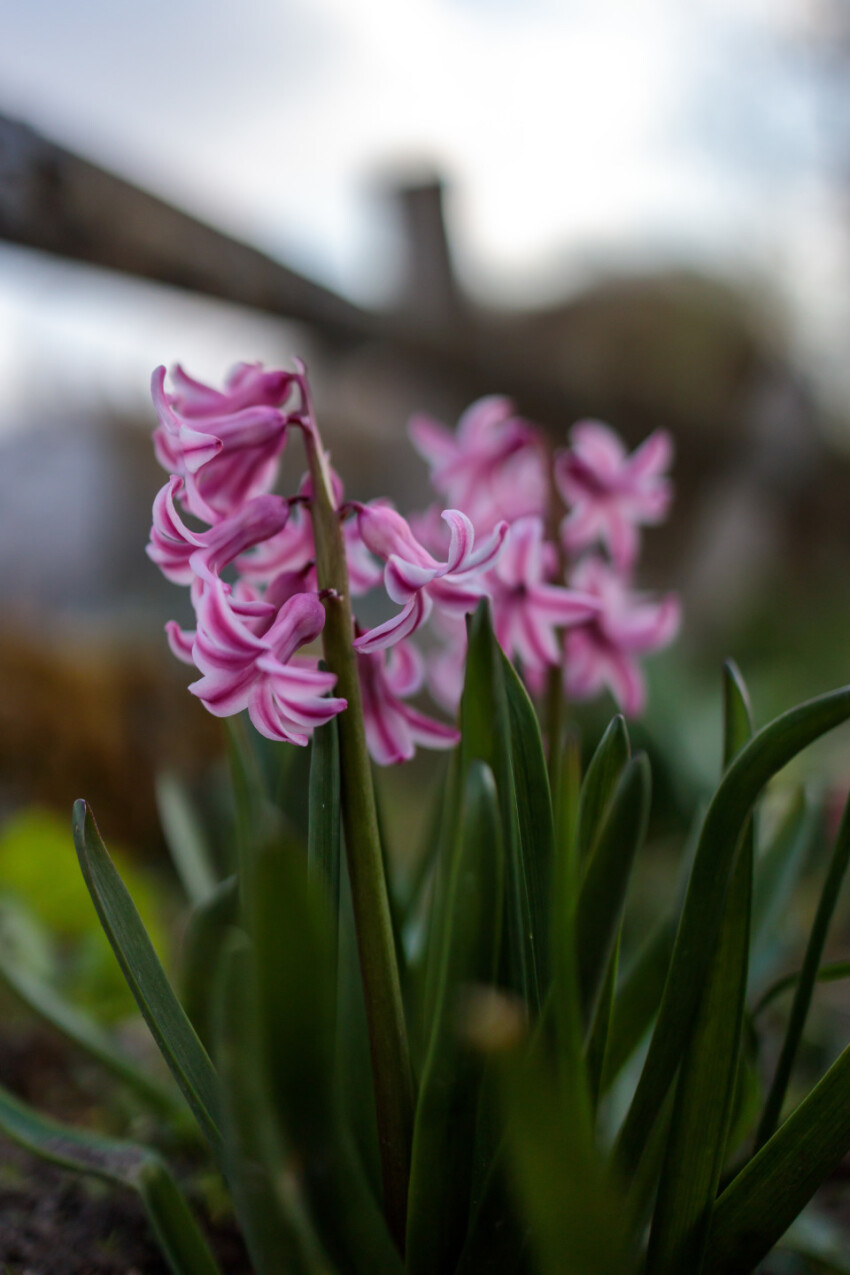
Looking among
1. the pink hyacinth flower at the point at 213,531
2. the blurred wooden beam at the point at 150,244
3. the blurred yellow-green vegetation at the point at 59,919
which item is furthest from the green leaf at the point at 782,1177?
the blurred wooden beam at the point at 150,244

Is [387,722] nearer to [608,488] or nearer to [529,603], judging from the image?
[529,603]

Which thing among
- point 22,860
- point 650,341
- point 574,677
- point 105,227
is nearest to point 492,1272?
point 574,677

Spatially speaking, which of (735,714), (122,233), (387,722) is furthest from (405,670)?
(122,233)

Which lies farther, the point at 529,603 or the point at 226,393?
the point at 529,603

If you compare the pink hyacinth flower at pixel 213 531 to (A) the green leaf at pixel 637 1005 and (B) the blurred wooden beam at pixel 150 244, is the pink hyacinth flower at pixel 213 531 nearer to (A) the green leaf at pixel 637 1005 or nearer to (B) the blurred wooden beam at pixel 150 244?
(A) the green leaf at pixel 637 1005

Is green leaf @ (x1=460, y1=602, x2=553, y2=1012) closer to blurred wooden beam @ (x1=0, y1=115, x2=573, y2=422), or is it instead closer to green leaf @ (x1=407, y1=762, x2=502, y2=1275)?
green leaf @ (x1=407, y1=762, x2=502, y2=1275)

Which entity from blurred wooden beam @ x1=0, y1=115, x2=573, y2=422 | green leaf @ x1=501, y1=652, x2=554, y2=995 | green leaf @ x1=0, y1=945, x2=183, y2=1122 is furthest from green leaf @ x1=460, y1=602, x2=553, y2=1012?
blurred wooden beam @ x1=0, y1=115, x2=573, y2=422
